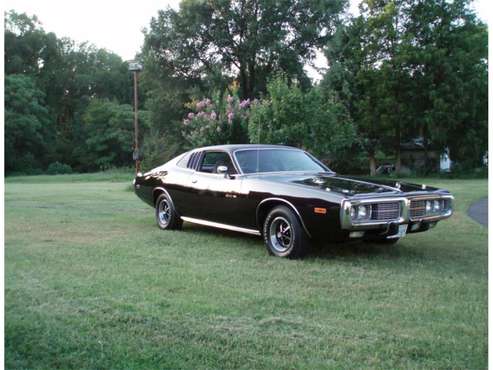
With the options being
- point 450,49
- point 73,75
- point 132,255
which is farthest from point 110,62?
point 132,255

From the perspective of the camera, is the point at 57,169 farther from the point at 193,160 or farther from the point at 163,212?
the point at 193,160

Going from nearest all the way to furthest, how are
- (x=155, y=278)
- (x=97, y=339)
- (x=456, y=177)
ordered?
(x=97, y=339)
(x=155, y=278)
(x=456, y=177)

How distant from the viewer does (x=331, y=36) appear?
3859 centimetres

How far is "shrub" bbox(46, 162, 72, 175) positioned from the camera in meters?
48.7

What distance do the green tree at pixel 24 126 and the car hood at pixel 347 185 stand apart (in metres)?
45.3

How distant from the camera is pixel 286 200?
6.64 m

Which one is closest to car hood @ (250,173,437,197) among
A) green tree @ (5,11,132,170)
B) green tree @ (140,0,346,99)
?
green tree @ (140,0,346,99)

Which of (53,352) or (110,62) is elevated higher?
(110,62)

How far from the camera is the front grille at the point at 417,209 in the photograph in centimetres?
649

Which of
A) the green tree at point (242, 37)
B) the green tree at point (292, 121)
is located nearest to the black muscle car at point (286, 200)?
the green tree at point (292, 121)

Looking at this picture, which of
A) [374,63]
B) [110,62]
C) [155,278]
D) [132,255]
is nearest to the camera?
[155,278]

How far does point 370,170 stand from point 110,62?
28.7 metres

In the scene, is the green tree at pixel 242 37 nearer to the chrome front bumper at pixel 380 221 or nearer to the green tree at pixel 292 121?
the green tree at pixel 292 121

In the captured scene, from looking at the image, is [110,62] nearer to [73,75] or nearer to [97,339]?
[73,75]
